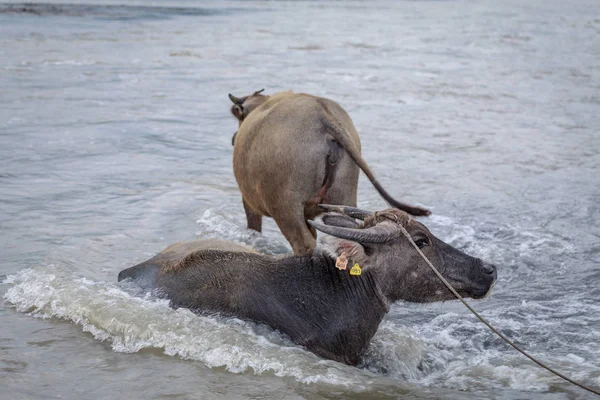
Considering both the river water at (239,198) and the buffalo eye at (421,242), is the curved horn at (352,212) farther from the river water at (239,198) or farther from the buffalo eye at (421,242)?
the river water at (239,198)

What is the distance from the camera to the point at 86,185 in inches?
406

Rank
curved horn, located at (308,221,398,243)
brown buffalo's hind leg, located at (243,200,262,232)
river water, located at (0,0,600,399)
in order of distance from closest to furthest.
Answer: curved horn, located at (308,221,398,243), river water, located at (0,0,600,399), brown buffalo's hind leg, located at (243,200,262,232)

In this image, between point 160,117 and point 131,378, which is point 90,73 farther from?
point 131,378

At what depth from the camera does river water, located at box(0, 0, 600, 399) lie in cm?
563

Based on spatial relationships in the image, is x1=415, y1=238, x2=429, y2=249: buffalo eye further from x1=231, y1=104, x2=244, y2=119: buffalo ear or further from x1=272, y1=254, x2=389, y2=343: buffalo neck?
x1=231, y1=104, x2=244, y2=119: buffalo ear

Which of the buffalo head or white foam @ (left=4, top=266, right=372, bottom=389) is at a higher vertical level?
the buffalo head

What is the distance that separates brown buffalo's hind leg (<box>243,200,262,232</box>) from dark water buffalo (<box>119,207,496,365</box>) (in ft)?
7.35

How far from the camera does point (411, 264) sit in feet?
19.9

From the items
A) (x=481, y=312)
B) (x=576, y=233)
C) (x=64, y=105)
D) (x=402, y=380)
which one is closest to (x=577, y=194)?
(x=576, y=233)

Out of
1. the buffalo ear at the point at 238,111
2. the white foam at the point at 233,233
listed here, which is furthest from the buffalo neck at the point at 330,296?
the buffalo ear at the point at 238,111

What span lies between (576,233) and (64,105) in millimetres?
9051

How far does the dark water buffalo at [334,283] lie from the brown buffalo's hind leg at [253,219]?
2241mm

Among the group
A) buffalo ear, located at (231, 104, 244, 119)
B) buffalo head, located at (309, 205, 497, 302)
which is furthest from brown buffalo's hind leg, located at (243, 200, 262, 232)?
buffalo head, located at (309, 205, 497, 302)

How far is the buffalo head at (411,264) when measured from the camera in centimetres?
599
